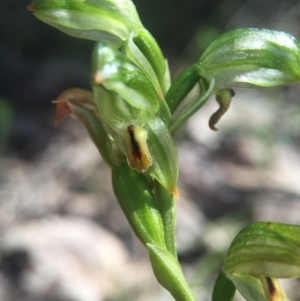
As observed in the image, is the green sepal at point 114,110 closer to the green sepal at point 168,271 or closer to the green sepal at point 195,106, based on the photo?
the green sepal at point 195,106

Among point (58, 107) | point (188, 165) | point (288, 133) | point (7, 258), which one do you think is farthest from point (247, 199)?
point (58, 107)

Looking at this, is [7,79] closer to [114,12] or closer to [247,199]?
[247,199]

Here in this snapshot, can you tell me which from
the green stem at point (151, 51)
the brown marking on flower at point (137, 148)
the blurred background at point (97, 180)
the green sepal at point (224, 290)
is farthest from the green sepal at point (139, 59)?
the blurred background at point (97, 180)

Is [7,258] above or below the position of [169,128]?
below

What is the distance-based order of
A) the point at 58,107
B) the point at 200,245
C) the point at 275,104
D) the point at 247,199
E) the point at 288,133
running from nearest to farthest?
the point at 58,107, the point at 200,245, the point at 247,199, the point at 288,133, the point at 275,104

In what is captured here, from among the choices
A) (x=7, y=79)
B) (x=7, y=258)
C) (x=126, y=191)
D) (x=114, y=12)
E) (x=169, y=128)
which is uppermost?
(x=114, y=12)

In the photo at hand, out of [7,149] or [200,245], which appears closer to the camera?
[200,245]
